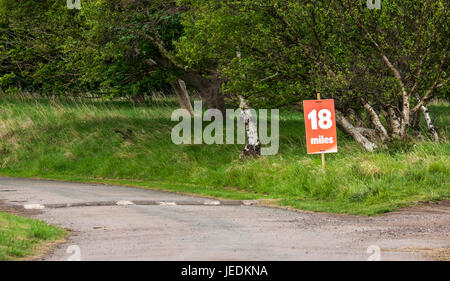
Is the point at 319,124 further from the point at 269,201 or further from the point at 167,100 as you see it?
the point at 167,100

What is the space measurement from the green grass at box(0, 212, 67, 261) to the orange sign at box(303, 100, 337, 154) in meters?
9.65

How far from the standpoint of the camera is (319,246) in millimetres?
12797

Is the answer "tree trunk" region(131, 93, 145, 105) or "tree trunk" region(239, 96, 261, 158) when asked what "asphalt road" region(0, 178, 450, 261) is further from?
"tree trunk" region(131, 93, 145, 105)

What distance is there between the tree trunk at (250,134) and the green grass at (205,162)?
2.43 ft

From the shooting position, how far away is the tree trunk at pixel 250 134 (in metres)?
29.3

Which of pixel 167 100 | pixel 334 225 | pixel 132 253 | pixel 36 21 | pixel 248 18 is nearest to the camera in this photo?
pixel 132 253

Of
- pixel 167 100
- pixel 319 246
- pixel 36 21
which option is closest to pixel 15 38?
pixel 36 21

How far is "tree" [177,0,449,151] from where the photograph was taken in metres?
27.0

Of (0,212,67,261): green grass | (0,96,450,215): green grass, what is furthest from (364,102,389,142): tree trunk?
(0,212,67,261): green grass

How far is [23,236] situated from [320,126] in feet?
37.8

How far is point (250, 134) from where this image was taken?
96.7ft

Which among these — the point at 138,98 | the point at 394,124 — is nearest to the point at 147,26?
the point at 394,124
